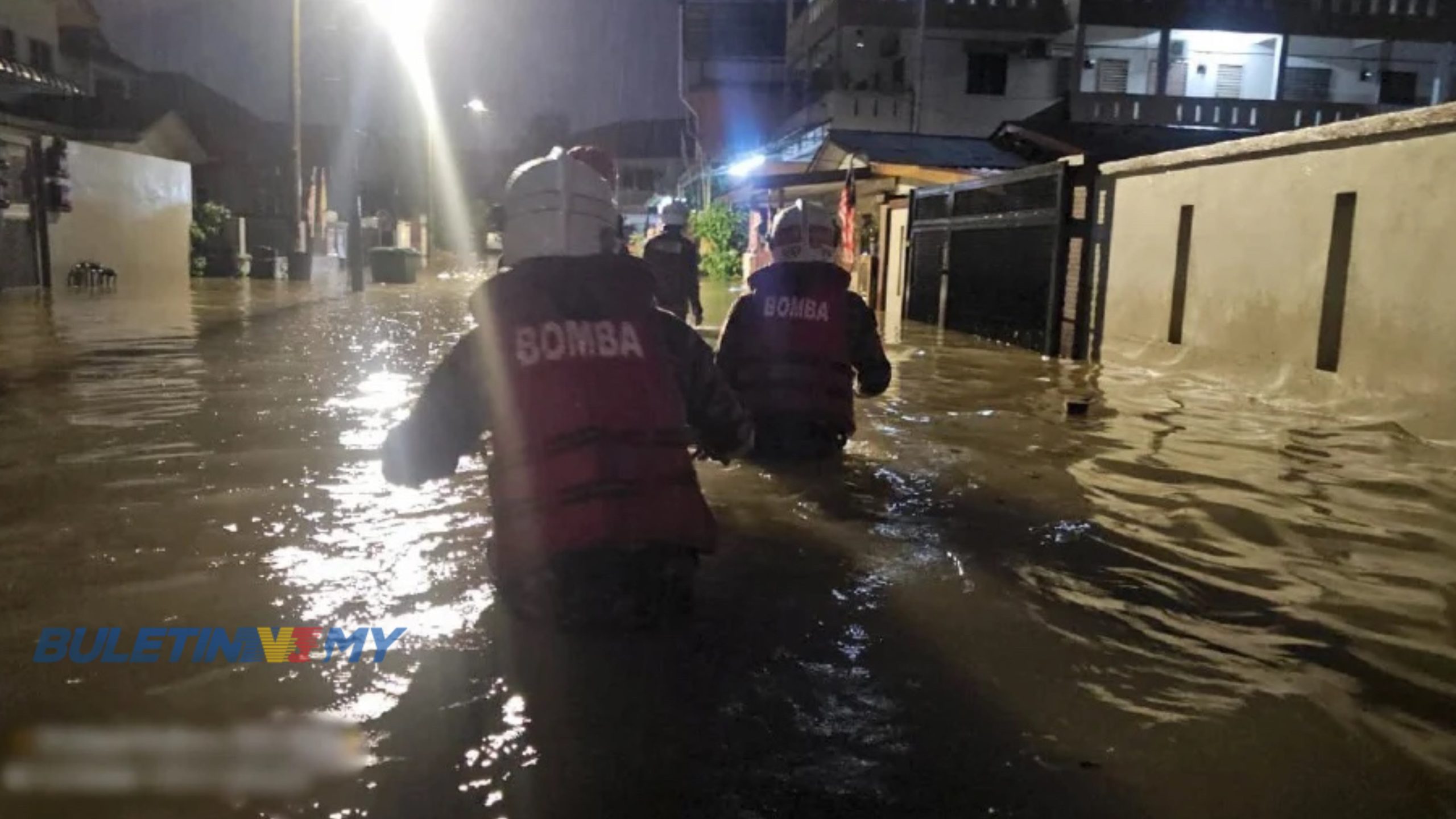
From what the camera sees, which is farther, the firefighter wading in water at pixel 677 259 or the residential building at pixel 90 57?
the residential building at pixel 90 57

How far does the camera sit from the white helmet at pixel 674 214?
10.7 metres

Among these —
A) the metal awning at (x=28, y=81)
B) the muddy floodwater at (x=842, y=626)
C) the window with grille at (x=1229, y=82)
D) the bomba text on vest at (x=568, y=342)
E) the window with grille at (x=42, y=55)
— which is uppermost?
the window with grille at (x=1229, y=82)

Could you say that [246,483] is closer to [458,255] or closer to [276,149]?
[276,149]

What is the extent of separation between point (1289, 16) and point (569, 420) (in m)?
32.9

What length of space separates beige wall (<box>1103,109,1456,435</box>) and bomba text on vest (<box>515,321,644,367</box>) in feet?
19.6

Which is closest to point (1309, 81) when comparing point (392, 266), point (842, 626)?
point (392, 266)

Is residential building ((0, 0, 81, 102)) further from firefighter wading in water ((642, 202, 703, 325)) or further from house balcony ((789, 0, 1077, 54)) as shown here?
firefighter wading in water ((642, 202, 703, 325))

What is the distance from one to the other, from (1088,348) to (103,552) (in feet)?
32.4

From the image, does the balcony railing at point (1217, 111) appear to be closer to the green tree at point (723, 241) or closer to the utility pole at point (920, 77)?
the utility pole at point (920, 77)

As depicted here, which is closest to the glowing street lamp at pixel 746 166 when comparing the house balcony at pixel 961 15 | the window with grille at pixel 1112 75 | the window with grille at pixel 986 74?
the house balcony at pixel 961 15

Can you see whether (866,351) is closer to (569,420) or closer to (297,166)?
(569,420)

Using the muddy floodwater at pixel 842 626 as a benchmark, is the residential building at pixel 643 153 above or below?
above

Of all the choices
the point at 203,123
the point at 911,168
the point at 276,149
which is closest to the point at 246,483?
the point at 911,168

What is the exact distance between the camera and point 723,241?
3009 cm
